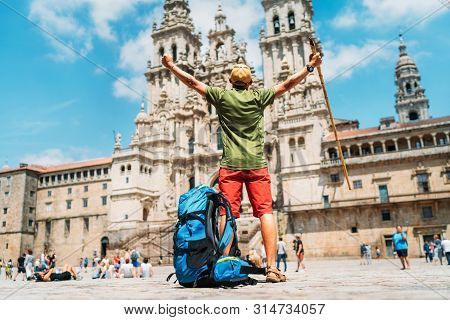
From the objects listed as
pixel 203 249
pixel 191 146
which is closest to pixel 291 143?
pixel 191 146

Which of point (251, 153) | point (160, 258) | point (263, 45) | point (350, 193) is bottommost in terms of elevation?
point (160, 258)

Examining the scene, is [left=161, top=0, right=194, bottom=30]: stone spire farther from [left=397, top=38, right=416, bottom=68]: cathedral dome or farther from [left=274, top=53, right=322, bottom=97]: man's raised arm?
Answer: [left=274, top=53, right=322, bottom=97]: man's raised arm

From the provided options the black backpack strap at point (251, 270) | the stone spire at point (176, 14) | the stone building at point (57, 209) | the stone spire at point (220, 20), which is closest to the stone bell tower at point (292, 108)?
the stone spire at point (220, 20)

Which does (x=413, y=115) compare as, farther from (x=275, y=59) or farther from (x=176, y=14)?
(x=176, y=14)

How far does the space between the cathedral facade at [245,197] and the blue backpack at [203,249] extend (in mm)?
25524

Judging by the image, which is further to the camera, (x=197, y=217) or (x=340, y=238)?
(x=340, y=238)

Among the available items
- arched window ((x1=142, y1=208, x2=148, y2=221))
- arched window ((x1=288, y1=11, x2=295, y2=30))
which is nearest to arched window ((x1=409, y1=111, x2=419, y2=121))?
arched window ((x1=288, y1=11, x2=295, y2=30))

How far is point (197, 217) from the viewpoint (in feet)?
15.1

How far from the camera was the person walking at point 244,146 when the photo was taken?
17.2ft

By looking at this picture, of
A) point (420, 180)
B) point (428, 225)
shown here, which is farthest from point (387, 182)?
point (428, 225)
